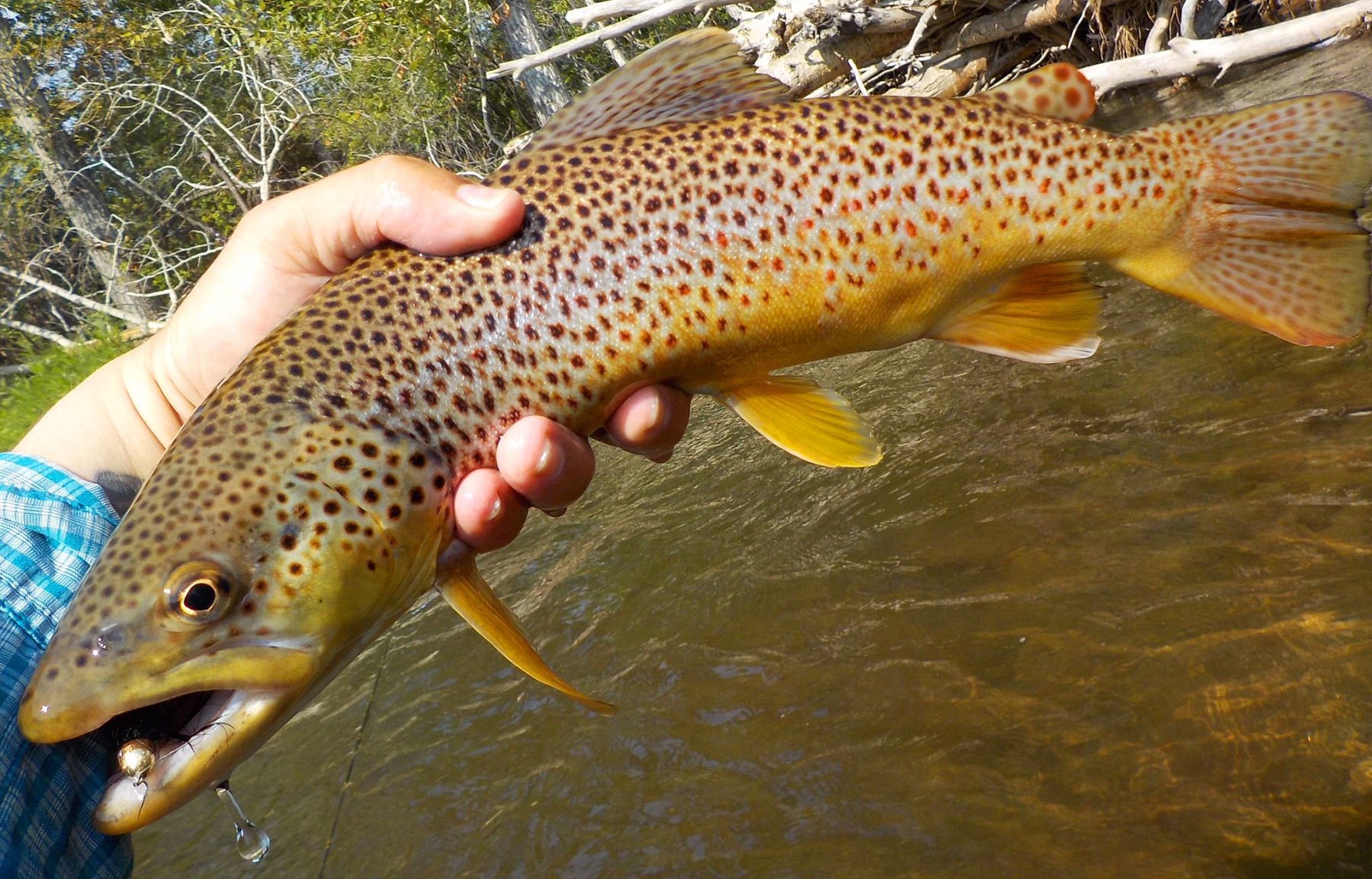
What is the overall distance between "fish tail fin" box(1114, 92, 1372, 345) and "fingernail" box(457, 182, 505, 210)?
181cm

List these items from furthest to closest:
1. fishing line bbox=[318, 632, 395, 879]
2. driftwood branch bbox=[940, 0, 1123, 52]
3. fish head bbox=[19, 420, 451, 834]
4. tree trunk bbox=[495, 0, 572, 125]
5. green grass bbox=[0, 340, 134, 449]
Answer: tree trunk bbox=[495, 0, 572, 125]
green grass bbox=[0, 340, 134, 449]
driftwood branch bbox=[940, 0, 1123, 52]
fishing line bbox=[318, 632, 395, 879]
fish head bbox=[19, 420, 451, 834]

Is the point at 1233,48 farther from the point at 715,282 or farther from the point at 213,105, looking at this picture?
the point at 213,105

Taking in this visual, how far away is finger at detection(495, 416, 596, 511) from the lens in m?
2.54

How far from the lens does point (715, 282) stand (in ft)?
8.44

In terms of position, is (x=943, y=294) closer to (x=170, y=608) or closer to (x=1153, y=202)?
(x=1153, y=202)

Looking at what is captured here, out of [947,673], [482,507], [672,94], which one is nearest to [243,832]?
[482,507]

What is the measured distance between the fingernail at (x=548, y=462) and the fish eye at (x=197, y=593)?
0.81m

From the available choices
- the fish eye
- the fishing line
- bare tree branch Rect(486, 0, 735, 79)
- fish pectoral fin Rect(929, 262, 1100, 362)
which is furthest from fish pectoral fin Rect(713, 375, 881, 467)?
bare tree branch Rect(486, 0, 735, 79)

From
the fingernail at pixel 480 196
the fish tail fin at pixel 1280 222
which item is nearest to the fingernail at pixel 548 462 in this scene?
the fingernail at pixel 480 196

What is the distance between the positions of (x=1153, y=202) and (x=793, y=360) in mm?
1087

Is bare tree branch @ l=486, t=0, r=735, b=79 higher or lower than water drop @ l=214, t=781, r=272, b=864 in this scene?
higher

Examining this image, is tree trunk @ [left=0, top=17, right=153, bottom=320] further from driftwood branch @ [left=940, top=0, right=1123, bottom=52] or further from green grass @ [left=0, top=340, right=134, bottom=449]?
driftwood branch @ [left=940, top=0, right=1123, bottom=52]

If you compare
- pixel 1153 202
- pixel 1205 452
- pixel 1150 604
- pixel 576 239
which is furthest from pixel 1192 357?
pixel 576 239

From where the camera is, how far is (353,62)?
20.9 m
